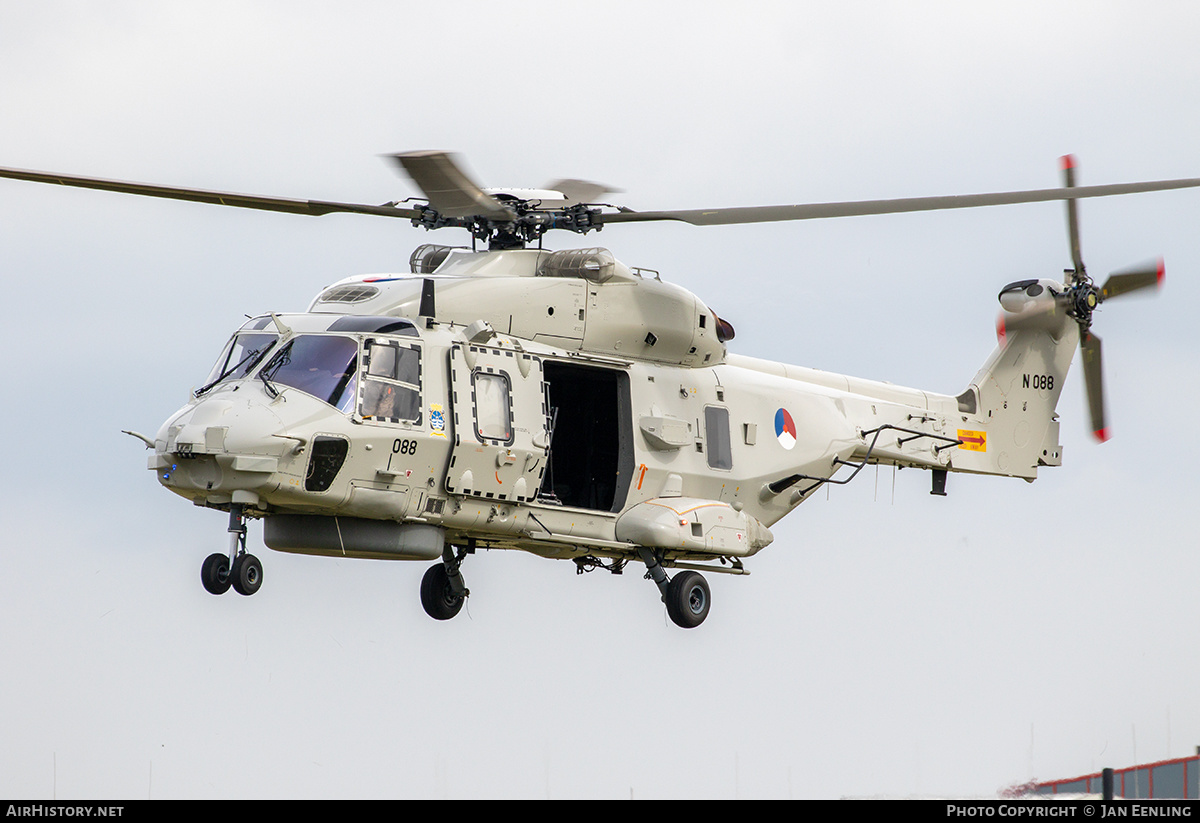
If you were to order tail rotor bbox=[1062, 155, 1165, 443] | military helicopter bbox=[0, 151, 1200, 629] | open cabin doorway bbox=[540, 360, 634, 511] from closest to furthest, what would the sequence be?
military helicopter bbox=[0, 151, 1200, 629] → open cabin doorway bbox=[540, 360, 634, 511] → tail rotor bbox=[1062, 155, 1165, 443]

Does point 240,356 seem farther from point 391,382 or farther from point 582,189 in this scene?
point 582,189

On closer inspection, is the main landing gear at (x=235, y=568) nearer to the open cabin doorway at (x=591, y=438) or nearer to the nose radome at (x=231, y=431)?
the nose radome at (x=231, y=431)

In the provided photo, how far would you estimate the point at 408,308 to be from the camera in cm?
1555

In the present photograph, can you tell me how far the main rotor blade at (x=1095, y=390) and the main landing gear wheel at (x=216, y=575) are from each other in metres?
12.1

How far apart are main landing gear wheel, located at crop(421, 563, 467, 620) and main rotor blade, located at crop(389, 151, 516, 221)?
404cm

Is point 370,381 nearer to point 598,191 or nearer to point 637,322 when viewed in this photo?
point 637,322

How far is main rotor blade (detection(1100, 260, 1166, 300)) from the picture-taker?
68.2 ft

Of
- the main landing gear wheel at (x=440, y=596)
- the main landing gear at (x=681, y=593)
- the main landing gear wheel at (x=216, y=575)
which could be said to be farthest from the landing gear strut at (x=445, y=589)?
the main landing gear wheel at (x=216, y=575)

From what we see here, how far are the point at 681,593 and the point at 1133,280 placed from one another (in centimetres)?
828

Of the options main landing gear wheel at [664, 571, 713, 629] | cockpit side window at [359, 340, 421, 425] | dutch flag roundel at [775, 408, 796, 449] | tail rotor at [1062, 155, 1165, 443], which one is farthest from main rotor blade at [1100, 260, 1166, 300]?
cockpit side window at [359, 340, 421, 425]

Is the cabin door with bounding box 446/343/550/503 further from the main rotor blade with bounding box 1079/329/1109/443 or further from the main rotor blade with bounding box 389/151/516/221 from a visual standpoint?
the main rotor blade with bounding box 1079/329/1109/443

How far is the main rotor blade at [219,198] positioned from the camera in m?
15.0

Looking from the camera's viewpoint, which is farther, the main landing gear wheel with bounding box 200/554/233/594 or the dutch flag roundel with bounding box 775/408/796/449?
the dutch flag roundel with bounding box 775/408/796/449
